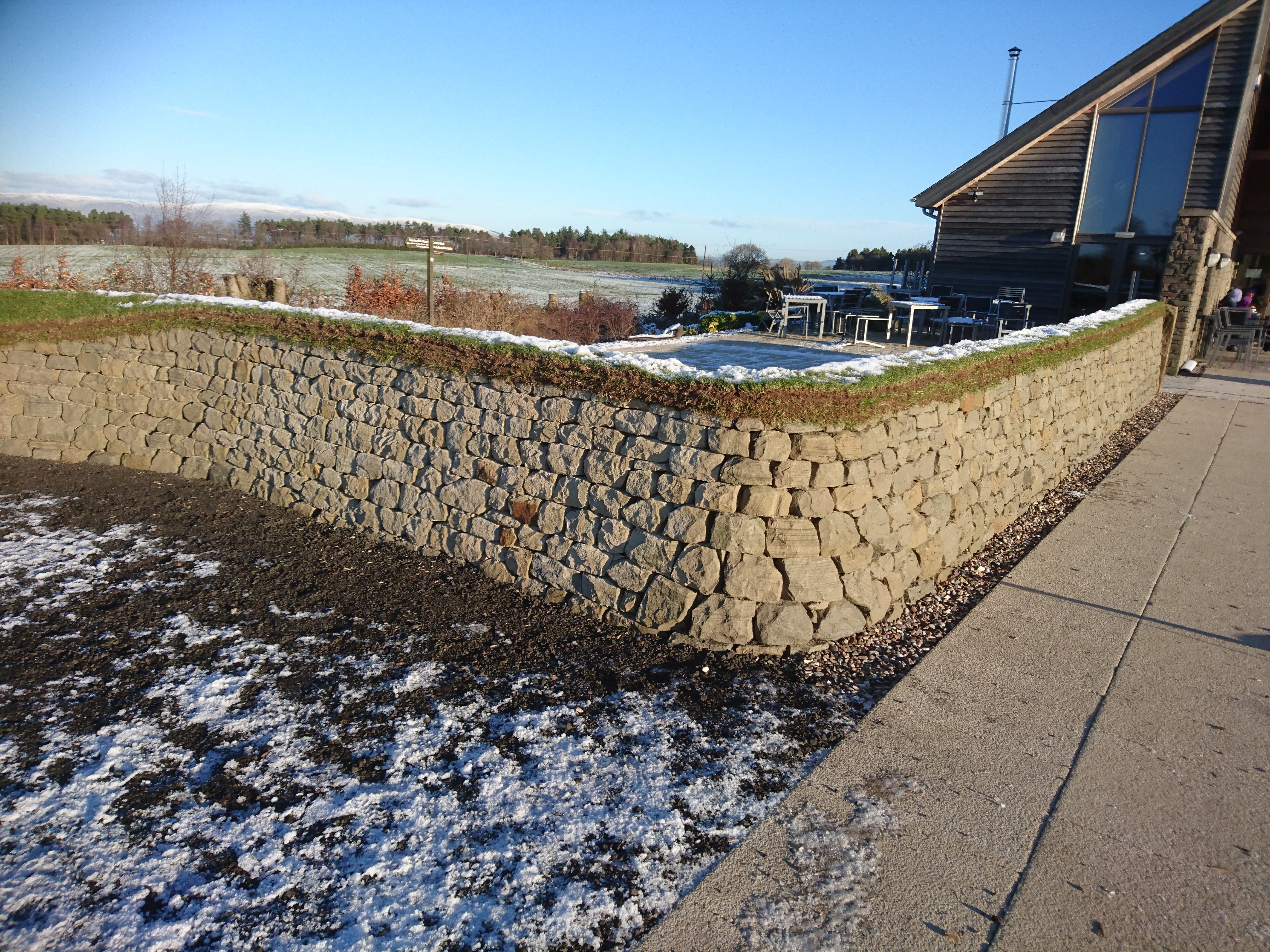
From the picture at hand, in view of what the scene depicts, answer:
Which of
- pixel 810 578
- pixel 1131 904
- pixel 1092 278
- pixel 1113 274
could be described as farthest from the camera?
pixel 1092 278

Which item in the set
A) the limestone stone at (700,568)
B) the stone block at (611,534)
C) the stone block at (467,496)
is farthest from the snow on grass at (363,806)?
the stone block at (467,496)

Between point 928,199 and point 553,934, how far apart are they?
61.4 ft

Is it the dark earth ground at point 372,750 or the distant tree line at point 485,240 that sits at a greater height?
the distant tree line at point 485,240

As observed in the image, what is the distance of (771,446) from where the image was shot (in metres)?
4.55

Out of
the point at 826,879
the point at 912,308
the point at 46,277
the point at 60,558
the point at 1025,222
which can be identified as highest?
the point at 1025,222

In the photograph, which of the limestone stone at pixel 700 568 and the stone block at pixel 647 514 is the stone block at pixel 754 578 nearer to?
the limestone stone at pixel 700 568

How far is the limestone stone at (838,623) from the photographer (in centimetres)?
471

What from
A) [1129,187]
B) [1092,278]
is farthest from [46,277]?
[1129,187]

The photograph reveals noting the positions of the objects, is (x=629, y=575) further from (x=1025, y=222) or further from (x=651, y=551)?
(x=1025, y=222)

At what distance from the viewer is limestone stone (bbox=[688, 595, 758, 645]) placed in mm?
4629

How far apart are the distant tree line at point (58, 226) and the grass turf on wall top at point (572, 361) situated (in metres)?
10.8

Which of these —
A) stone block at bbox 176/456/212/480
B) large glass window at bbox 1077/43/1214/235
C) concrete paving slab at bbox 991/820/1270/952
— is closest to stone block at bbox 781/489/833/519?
concrete paving slab at bbox 991/820/1270/952

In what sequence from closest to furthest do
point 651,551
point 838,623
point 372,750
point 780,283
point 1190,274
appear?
1. point 372,750
2. point 838,623
3. point 651,551
4. point 1190,274
5. point 780,283

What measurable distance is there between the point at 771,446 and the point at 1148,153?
54.7 ft
